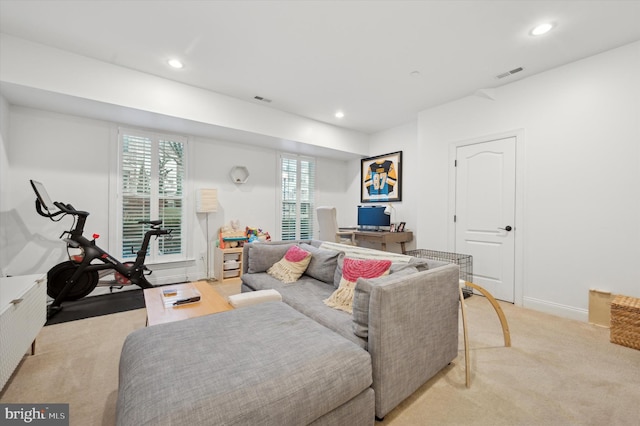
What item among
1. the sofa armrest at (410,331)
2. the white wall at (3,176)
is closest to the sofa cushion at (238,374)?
the sofa armrest at (410,331)

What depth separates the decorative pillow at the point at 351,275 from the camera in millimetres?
2029

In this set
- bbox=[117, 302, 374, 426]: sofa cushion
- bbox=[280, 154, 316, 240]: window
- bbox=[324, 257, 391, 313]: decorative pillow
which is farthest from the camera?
bbox=[280, 154, 316, 240]: window

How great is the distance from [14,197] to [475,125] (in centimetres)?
578

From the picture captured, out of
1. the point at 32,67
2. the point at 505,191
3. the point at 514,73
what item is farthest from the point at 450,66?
the point at 32,67

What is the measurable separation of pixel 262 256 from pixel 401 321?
1922 mm

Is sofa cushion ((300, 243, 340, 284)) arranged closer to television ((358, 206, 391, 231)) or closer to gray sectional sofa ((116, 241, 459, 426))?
gray sectional sofa ((116, 241, 459, 426))

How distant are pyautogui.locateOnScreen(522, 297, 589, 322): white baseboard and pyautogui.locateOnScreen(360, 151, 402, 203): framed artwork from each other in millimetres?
2451

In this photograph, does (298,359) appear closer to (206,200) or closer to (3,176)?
(206,200)

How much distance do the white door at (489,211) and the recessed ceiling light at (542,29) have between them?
4.01 feet

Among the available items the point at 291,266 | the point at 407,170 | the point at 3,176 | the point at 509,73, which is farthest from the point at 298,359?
the point at 407,170

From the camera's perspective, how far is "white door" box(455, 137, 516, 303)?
3.38m

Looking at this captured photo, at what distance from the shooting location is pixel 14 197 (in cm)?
317

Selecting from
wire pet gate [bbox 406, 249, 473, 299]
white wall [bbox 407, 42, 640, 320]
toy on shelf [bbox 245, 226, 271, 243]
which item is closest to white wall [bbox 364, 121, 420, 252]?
wire pet gate [bbox 406, 249, 473, 299]

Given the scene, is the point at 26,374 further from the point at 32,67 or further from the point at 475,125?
the point at 475,125
